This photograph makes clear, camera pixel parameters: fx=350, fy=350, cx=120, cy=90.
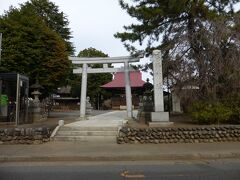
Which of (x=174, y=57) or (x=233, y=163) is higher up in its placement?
(x=174, y=57)


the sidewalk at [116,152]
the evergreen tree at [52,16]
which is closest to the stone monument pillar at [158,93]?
the sidewalk at [116,152]

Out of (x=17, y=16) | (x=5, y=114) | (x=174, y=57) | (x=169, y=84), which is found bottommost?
(x=5, y=114)

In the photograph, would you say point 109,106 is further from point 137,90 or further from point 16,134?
point 16,134

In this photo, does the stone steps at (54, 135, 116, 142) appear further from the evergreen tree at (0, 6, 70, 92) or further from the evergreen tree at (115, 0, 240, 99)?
the evergreen tree at (0, 6, 70, 92)

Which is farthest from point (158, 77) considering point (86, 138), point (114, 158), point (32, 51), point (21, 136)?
point (32, 51)

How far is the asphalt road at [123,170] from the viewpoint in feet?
28.3

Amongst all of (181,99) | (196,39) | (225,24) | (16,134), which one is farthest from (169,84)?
(16,134)

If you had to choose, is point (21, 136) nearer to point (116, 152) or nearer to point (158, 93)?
point (116, 152)

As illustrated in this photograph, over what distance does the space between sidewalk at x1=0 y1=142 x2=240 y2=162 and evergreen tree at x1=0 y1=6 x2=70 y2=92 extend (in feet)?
38.0

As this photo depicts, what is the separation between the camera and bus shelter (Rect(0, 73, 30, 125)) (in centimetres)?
1959

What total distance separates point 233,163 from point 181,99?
303 inches

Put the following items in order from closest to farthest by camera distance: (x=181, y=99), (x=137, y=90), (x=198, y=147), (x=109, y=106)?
1. (x=198, y=147)
2. (x=181, y=99)
3. (x=137, y=90)
4. (x=109, y=106)

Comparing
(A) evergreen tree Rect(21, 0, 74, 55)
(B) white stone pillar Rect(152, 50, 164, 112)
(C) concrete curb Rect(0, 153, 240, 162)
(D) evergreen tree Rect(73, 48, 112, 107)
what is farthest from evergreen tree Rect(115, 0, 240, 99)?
(D) evergreen tree Rect(73, 48, 112, 107)

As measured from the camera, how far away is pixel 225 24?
1836 centimetres
